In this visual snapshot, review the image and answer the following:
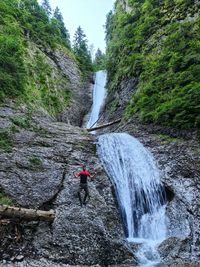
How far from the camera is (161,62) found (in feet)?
71.6

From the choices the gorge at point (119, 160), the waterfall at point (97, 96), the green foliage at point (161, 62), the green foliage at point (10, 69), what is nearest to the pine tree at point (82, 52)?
Answer: the waterfall at point (97, 96)

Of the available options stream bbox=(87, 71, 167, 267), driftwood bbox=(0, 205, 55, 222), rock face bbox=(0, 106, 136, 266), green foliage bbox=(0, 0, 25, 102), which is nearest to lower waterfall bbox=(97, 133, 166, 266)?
stream bbox=(87, 71, 167, 267)

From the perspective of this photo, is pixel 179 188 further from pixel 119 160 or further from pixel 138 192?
pixel 119 160

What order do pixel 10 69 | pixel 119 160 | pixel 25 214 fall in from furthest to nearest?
pixel 10 69 → pixel 119 160 → pixel 25 214

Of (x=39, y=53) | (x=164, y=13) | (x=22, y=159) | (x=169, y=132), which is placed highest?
(x=164, y=13)

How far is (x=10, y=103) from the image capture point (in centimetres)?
1780

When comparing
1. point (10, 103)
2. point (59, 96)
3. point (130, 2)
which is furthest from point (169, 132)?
point (130, 2)

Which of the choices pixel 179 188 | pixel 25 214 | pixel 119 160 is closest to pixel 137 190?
pixel 179 188

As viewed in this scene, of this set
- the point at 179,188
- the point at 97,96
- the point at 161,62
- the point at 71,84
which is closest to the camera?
the point at 179,188

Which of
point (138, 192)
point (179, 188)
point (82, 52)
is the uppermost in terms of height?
point (82, 52)

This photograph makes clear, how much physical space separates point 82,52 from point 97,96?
44.7 feet

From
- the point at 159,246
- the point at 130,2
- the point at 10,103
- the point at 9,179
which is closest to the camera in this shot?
the point at 159,246

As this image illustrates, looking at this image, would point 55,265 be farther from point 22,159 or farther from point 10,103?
point 10,103

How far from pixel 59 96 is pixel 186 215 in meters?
20.2
